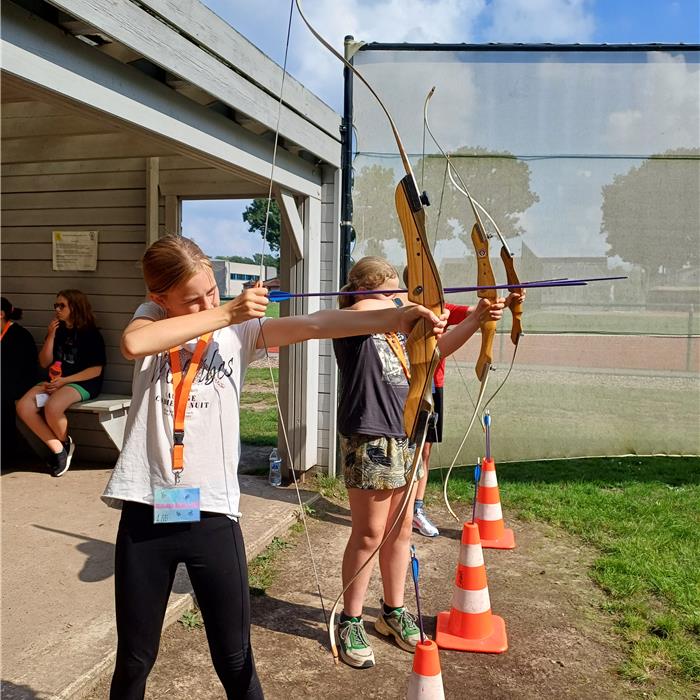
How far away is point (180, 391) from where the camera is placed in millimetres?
1588

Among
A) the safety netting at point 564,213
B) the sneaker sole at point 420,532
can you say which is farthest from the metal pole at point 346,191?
the sneaker sole at point 420,532

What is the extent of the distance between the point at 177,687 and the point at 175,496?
115 cm

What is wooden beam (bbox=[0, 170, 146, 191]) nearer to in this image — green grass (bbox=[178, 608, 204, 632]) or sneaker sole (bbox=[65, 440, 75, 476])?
sneaker sole (bbox=[65, 440, 75, 476])

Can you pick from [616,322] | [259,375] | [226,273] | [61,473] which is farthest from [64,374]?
[259,375]

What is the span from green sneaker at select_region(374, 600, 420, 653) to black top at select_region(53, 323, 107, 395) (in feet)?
10.3

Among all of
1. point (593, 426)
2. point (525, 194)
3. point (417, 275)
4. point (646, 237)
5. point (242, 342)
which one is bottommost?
point (593, 426)

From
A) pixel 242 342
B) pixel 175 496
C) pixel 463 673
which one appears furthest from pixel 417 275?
pixel 463 673

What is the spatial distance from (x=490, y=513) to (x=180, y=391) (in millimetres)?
2579

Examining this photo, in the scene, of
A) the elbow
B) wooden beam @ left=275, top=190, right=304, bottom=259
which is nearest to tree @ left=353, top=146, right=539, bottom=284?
wooden beam @ left=275, top=190, right=304, bottom=259

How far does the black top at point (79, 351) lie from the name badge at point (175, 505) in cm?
361

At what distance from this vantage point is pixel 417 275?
161cm

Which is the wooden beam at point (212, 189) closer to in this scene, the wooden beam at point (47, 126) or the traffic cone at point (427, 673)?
the wooden beam at point (47, 126)

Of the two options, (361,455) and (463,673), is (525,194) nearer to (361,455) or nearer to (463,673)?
(361,455)

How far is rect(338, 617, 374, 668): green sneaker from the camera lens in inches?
95.5
